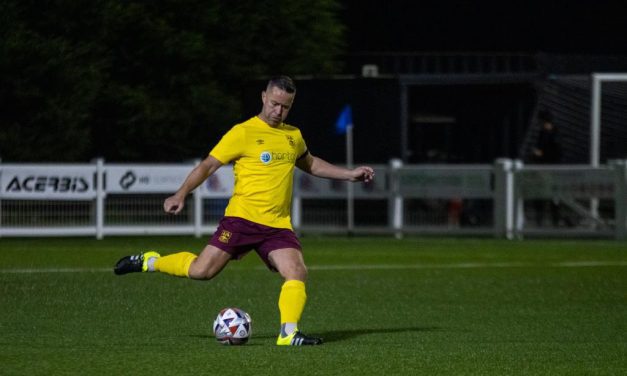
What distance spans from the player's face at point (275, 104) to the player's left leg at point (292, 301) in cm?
98

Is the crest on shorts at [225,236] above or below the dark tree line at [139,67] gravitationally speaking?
below

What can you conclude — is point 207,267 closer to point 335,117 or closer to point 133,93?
point 335,117

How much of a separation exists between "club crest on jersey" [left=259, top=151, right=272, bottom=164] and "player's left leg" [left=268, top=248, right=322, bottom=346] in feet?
2.24

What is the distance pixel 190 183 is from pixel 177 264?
92cm

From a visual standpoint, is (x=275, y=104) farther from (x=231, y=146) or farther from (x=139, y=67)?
(x=139, y=67)

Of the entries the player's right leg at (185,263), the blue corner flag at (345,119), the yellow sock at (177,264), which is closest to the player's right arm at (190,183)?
the player's right leg at (185,263)

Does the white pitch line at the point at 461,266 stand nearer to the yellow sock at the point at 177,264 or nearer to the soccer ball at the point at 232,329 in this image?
the yellow sock at the point at 177,264

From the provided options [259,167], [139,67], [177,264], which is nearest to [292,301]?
[259,167]

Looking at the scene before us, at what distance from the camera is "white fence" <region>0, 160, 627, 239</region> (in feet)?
89.3

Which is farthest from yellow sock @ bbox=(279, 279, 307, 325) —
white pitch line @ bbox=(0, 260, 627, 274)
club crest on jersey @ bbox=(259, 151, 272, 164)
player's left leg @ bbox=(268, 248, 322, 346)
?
white pitch line @ bbox=(0, 260, 627, 274)

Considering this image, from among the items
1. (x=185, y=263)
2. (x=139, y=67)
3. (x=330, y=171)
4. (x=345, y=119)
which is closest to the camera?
(x=185, y=263)

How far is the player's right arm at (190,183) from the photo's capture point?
1088 centimetres

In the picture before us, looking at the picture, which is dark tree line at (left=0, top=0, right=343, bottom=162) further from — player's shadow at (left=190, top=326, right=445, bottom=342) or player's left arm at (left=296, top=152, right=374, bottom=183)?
player's left arm at (left=296, top=152, right=374, bottom=183)

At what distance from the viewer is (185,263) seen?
38.2 feet
